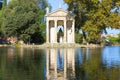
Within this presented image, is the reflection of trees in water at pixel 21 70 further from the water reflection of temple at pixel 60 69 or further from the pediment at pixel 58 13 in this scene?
the pediment at pixel 58 13

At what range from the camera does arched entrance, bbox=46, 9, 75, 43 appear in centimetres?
9098

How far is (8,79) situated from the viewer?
16.2 meters

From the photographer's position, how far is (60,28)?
95562 mm

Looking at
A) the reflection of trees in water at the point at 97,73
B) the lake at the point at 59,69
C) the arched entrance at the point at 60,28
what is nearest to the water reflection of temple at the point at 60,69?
the lake at the point at 59,69

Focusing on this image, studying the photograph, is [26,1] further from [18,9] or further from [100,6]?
[100,6]

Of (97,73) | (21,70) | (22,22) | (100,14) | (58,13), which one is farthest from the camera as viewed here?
(58,13)

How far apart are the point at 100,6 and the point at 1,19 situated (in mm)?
48421

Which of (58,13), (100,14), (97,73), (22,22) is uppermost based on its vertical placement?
(58,13)

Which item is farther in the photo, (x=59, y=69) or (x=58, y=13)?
(x=58, y=13)

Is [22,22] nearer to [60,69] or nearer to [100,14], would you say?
[100,14]

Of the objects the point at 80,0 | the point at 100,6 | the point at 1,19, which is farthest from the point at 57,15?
the point at 100,6

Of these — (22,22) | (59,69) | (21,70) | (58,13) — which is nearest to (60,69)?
(59,69)

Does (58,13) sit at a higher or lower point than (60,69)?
higher

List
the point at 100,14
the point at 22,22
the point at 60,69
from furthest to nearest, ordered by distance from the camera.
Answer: the point at 22,22 → the point at 100,14 → the point at 60,69
